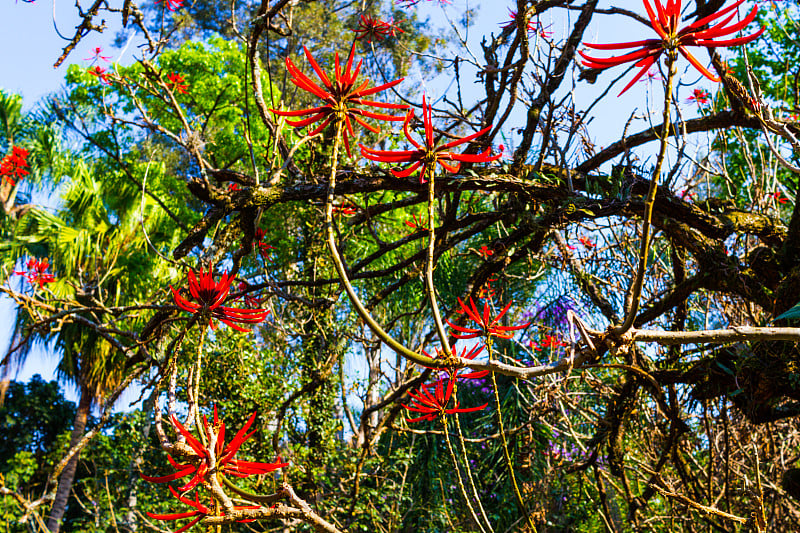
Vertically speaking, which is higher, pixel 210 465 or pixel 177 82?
pixel 177 82

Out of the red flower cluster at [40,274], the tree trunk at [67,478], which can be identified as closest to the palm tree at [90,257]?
the tree trunk at [67,478]

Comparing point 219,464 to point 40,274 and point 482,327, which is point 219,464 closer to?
point 482,327

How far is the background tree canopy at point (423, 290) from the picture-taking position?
0.93 meters

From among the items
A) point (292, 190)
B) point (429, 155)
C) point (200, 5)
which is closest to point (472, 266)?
point (292, 190)

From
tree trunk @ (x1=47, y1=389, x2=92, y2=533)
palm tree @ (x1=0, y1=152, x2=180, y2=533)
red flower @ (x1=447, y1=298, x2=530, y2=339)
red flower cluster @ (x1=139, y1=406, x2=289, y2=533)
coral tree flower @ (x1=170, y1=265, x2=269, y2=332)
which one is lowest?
red flower cluster @ (x1=139, y1=406, x2=289, y2=533)

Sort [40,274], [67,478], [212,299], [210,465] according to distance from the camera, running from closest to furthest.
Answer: [210,465] < [212,299] < [40,274] < [67,478]

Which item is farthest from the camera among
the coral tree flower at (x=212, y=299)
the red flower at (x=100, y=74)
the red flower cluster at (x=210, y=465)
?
the red flower at (x=100, y=74)

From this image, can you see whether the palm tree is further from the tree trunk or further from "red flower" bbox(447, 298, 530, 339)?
"red flower" bbox(447, 298, 530, 339)

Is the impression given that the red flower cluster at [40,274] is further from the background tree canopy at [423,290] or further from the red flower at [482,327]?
the red flower at [482,327]

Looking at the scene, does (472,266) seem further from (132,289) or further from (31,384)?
(31,384)

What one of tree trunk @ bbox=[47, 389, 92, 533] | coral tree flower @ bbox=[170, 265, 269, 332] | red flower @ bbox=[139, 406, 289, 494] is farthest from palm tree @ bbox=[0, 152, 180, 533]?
red flower @ bbox=[139, 406, 289, 494]

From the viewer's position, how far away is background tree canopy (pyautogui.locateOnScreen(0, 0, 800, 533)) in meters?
0.93

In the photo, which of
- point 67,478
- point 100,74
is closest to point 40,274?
point 100,74

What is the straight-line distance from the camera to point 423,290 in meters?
5.18
